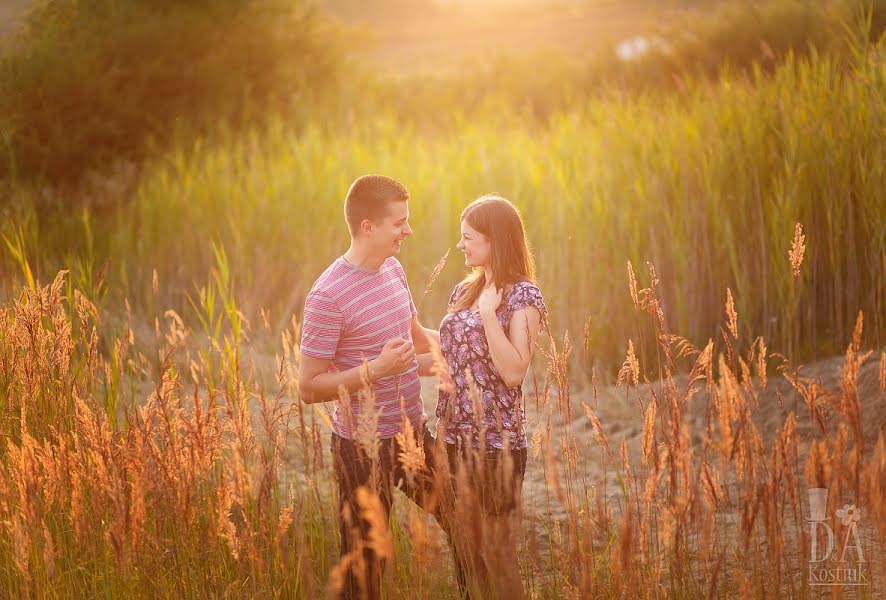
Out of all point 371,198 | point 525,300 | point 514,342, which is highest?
point 371,198

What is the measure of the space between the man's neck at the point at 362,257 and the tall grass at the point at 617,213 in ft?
5.08

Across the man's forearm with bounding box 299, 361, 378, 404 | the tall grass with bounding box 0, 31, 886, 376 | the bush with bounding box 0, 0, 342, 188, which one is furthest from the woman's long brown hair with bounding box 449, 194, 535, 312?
the bush with bounding box 0, 0, 342, 188

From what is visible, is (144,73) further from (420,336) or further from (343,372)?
(343,372)

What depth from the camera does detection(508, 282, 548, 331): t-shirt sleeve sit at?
2.51 meters

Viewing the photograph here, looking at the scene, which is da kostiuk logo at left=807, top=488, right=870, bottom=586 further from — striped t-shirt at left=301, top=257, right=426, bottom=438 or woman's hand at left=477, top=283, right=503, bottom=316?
striped t-shirt at left=301, top=257, right=426, bottom=438

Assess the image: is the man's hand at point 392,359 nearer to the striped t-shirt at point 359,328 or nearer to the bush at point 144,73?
the striped t-shirt at point 359,328

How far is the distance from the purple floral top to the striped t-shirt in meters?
0.11

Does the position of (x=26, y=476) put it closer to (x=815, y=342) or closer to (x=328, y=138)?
(x=815, y=342)

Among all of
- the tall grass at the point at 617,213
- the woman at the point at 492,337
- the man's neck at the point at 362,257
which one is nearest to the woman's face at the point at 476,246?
the woman at the point at 492,337

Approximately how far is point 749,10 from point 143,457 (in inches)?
564

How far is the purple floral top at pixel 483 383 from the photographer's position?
2.52m

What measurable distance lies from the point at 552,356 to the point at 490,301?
361 millimetres

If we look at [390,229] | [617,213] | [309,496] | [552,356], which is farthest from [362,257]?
[617,213]

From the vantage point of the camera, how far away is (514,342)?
250 centimetres
